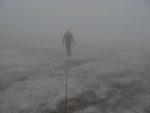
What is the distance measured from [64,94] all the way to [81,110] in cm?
114

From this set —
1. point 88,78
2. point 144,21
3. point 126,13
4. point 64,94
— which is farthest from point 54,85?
point 126,13

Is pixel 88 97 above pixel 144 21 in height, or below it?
below

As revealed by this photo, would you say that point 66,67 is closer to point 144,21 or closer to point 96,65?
point 96,65

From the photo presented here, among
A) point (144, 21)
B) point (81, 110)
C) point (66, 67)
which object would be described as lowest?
Result: point (81, 110)

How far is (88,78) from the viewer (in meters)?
7.64

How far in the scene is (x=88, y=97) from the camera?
5828mm

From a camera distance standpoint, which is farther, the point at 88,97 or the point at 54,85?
the point at 54,85

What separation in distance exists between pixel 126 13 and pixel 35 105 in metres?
45.4

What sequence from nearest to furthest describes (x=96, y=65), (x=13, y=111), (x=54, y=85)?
(x=13, y=111), (x=54, y=85), (x=96, y=65)

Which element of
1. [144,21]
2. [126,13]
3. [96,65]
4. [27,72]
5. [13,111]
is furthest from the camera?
[126,13]

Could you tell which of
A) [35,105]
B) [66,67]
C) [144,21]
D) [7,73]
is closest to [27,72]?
[7,73]

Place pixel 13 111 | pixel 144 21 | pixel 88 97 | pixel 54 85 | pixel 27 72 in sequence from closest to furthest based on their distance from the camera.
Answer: pixel 13 111
pixel 88 97
pixel 54 85
pixel 27 72
pixel 144 21

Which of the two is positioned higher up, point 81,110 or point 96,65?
point 96,65

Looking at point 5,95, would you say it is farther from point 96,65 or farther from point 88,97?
point 96,65
